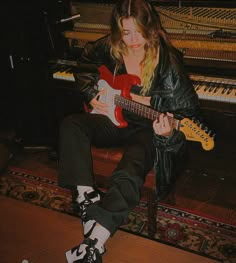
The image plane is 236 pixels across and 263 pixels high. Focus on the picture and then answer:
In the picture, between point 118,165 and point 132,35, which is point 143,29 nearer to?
point 132,35

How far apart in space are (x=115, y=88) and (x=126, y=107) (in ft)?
0.50

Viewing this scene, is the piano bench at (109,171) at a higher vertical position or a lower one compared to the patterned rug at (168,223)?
higher

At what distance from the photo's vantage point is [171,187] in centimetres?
244

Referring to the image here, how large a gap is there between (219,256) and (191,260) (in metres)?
0.72

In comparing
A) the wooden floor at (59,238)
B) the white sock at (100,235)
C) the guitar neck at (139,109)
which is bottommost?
the wooden floor at (59,238)

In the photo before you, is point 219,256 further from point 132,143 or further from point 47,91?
point 47,91

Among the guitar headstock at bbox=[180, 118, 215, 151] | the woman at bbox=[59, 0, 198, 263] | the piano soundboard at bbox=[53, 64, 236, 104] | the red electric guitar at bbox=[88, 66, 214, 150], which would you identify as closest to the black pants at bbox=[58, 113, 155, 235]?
the woman at bbox=[59, 0, 198, 263]

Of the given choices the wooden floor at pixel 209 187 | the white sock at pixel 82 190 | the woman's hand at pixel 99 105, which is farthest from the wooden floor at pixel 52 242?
the wooden floor at pixel 209 187

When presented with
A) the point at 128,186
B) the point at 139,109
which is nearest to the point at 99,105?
the point at 139,109

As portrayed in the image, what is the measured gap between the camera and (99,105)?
247 cm

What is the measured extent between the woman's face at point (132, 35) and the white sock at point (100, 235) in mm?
1099

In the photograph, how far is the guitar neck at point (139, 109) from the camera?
2102 millimetres

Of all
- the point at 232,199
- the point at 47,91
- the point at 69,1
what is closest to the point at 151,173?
the point at 232,199

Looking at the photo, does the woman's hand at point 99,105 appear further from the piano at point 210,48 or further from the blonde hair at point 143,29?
the piano at point 210,48
